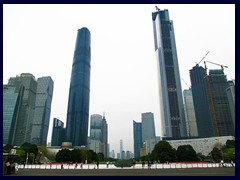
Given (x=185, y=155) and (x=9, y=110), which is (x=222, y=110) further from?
(x=9, y=110)

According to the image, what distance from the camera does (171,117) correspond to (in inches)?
7854

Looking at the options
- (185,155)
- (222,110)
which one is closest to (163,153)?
(185,155)

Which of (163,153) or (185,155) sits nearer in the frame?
(163,153)

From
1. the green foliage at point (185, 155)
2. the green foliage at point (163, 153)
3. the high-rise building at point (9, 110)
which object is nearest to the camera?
the green foliage at point (163, 153)

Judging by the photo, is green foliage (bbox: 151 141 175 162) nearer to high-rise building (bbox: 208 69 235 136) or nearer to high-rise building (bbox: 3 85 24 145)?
high-rise building (bbox: 208 69 235 136)

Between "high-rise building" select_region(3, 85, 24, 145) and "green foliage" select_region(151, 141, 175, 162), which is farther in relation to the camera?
"high-rise building" select_region(3, 85, 24, 145)

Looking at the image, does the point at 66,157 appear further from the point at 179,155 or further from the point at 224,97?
the point at 224,97

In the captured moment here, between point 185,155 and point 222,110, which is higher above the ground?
point 222,110

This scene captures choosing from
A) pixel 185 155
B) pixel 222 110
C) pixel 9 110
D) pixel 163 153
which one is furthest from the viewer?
pixel 222 110

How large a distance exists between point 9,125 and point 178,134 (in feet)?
466

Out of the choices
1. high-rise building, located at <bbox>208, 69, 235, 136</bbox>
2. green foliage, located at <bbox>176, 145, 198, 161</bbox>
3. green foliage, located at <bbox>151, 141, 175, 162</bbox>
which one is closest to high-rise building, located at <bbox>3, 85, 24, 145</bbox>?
green foliage, located at <bbox>151, 141, 175, 162</bbox>

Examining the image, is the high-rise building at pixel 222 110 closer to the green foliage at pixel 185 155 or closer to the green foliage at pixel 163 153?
the green foliage at pixel 185 155

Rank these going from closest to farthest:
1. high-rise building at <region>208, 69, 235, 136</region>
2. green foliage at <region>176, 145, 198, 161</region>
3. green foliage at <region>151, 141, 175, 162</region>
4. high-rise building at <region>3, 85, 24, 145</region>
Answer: green foliage at <region>151, 141, 175, 162</region>, green foliage at <region>176, 145, 198, 161</region>, high-rise building at <region>3, 85, 24, 145</region>, high-rise building at <region>208, 69, 235, 136</region>

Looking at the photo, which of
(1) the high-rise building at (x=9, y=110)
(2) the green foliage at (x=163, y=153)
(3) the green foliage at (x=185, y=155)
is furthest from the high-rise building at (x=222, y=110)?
(1) the high-rise building at (x=9, y=110)
